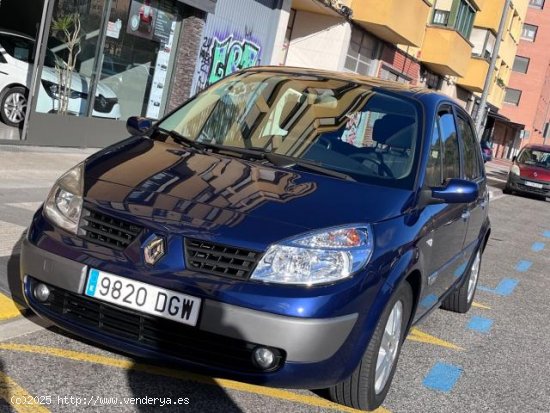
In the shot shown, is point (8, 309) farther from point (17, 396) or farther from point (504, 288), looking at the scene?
point (504, 288)

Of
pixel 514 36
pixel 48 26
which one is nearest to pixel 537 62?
pixel 514 36

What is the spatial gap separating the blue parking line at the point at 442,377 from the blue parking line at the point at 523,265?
485 centimetres

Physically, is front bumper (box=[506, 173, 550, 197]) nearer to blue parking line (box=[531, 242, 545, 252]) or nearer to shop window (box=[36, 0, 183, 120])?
blue parking line (box=[531, 242, 545, 252])

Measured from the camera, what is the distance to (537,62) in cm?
6275

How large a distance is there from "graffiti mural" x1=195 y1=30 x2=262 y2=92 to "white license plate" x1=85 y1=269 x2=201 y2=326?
35.6 ft

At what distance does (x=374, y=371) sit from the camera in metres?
3.46

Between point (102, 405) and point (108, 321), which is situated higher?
point (108, 321)

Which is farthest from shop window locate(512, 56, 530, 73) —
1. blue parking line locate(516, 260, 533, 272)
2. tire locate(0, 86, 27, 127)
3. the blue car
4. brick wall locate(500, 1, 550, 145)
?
the blue car

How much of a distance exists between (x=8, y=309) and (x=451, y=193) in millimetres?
2605

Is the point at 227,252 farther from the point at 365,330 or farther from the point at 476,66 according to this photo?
the point at 476,66

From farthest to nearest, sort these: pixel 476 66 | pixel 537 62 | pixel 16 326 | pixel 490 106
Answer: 1. pixel 537 62
2. pixel 490 106
3. pixel 476 66
4. pixel 16 326

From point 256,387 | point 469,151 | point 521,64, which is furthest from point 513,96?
point 256,387

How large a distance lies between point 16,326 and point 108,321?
38.4 inches

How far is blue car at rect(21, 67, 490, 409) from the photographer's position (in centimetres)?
307
